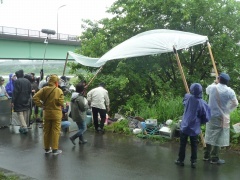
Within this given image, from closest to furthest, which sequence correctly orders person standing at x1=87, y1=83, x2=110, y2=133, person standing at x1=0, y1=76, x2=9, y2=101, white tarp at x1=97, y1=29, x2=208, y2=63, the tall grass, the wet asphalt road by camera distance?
1. the wet asphalt road
2. white tarp at x1=97, y1=29, x2=208, y2=63
3. the tall grass
4. person standing at x1=87, y1=83, x2=110, y2=133
5. person standing at x1=0, y1=76, x2=9, y2=101

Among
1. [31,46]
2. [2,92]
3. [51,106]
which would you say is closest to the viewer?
[51,106]

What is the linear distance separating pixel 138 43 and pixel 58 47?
25356mm

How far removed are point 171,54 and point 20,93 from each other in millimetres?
6099

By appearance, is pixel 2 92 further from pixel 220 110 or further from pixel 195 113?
pixel 220 110

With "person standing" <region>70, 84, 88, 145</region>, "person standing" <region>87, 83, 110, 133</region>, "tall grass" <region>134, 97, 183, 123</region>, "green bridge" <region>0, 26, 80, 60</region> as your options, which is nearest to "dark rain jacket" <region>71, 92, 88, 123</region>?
"person standing" <region>70, 84, 88, 145</region>

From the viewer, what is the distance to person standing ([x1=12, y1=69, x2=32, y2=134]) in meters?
9.41

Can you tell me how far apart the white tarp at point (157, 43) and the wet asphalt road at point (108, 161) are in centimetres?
247

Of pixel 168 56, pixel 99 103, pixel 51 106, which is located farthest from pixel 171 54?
pixel 51 106

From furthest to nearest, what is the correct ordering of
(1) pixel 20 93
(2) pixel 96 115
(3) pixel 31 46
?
1. (3) pixel 31 46
2. (2) pixel 96 115
3. (1) pixel 20 93

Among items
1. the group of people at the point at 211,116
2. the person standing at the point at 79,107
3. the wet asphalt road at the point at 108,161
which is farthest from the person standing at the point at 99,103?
the group of people at the point at 211,116

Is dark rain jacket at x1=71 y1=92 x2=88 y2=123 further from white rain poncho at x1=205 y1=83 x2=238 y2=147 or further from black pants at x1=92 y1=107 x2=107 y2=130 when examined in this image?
white rain poncho at x1=205 y1=83 x2=238 y2=147

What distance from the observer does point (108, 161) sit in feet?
A: 22.3

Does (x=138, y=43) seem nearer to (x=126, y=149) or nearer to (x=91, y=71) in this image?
(x=126, y=149)

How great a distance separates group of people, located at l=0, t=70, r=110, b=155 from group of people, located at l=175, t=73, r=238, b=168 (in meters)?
2.89
